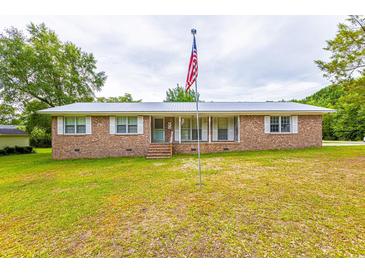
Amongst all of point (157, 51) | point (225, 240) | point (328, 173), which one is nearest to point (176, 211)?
point (225, 240)

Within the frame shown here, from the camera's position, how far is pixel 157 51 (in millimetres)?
16688

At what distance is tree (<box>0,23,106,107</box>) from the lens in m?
16.9

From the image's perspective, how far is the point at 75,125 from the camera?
11398 millimetres

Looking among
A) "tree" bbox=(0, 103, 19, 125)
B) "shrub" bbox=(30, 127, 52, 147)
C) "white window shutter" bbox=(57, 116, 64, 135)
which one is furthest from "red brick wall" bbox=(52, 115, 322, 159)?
"shrub" bbox=(30, 127, 52, 147)

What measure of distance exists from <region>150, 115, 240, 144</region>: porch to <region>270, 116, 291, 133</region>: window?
8.48ft

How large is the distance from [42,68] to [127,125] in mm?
14399

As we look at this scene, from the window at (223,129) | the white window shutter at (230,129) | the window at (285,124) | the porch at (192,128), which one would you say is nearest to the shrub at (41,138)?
the porch at (192,128)

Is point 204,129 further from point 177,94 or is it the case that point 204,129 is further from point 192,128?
point 177,94

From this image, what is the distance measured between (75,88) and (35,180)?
17.6m

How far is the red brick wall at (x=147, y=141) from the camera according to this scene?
11320mm

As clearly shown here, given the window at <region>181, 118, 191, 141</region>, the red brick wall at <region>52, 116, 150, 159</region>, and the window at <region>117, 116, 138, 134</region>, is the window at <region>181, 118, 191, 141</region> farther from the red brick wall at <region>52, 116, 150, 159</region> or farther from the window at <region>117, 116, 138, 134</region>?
the window at <region>117, 116, 138, 134</region>

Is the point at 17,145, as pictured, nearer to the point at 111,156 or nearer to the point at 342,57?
the point at 111,156

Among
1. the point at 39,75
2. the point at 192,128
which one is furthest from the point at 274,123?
the point at 39,75

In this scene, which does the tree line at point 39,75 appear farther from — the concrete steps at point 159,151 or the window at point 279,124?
the concrete steps at point 159,151
